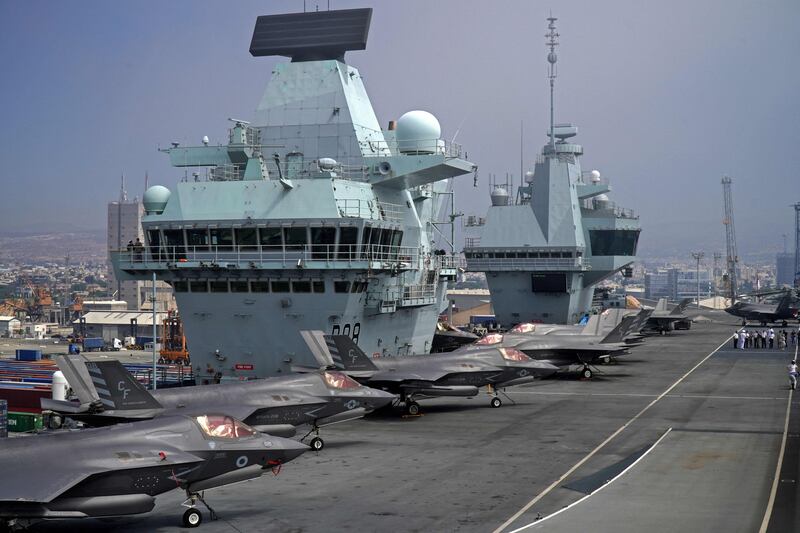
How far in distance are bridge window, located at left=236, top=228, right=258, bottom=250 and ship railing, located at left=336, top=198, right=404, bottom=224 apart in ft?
12.6

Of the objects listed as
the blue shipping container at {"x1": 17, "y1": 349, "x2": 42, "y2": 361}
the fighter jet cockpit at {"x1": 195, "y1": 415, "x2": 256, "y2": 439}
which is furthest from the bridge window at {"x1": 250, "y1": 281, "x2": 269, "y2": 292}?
the blue shipping container at {"x1": 17, "y1": 349, "x2": 42, "y2": 361}

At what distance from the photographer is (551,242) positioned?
82.9 meters

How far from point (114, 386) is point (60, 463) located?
5872 millimetres

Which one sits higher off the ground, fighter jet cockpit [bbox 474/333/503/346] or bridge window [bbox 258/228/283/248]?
bridge window [bbox 258/228/283/248]

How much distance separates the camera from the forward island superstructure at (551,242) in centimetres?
8288

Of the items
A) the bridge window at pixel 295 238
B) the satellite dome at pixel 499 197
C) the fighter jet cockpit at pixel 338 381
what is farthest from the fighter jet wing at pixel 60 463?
the satellite dome at pixel 499 197

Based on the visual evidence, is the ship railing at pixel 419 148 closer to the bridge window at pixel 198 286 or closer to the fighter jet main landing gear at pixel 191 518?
the bridge window at pixel 198 286

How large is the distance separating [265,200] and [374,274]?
578 cm

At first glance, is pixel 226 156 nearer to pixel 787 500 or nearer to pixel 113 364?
pixel 113 364

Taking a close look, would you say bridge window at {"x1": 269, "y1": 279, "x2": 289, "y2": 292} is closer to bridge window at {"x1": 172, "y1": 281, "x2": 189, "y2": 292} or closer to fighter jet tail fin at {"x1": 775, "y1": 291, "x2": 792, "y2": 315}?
bridge window at {"x1": 172, "y1": 281, "x2": 189, "y2": 292}

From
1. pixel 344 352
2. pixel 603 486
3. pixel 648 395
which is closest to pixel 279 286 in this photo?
pixel 344 352

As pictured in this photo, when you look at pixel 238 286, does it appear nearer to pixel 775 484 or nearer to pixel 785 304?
pixel 775 484

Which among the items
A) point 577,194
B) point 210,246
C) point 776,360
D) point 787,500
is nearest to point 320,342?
point 210,246

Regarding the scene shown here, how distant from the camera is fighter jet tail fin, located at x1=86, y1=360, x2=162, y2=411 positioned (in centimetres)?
2422
